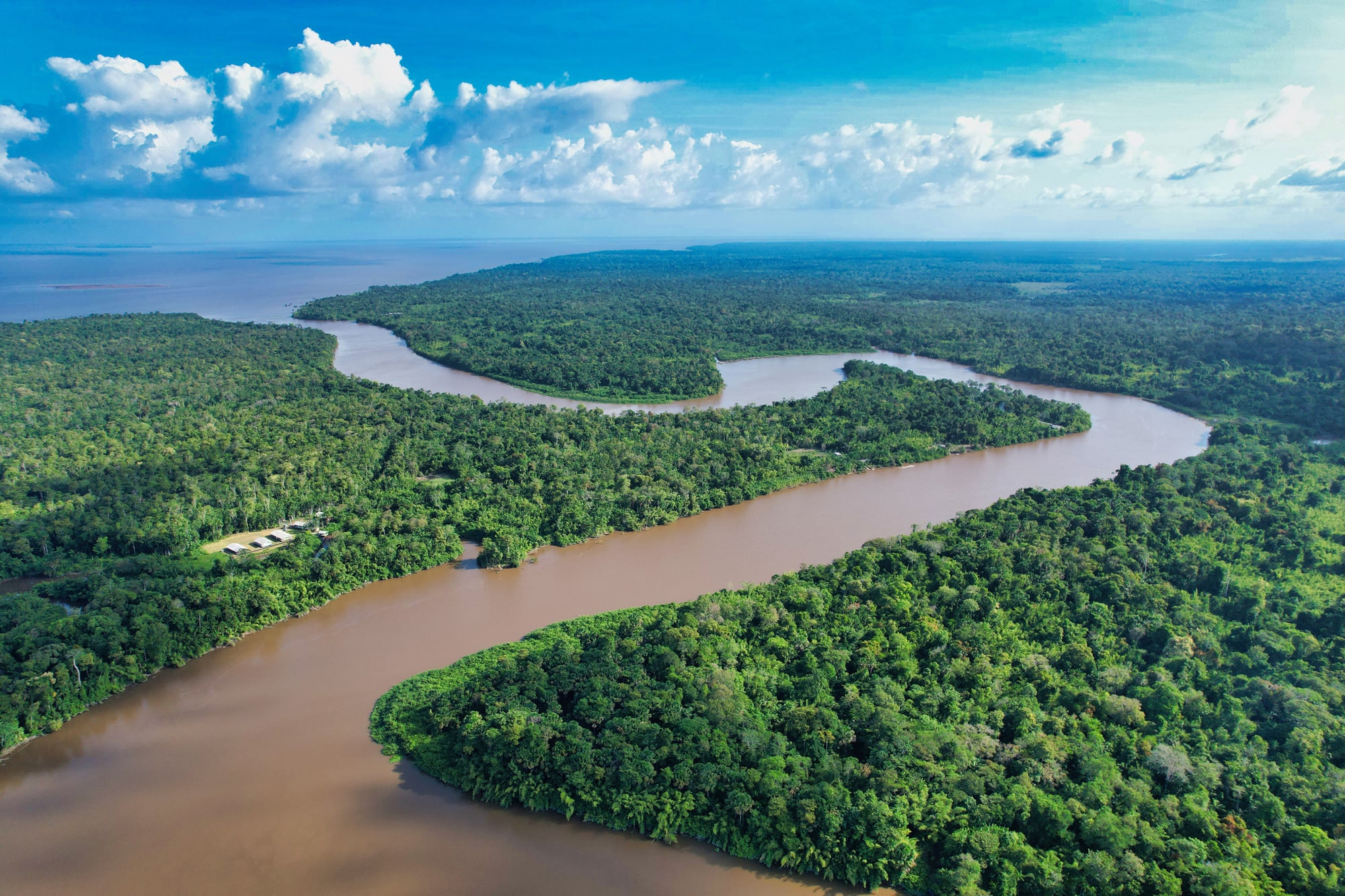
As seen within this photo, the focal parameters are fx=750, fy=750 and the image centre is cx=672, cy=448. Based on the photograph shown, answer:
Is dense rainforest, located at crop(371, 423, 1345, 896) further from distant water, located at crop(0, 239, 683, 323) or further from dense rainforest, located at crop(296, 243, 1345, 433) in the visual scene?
distant water, located at crop(0, 239, 683, 323)

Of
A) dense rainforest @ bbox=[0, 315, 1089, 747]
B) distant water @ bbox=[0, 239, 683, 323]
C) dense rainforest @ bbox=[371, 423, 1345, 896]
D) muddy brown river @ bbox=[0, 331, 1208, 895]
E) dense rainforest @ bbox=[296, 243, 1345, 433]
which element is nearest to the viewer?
dense rainforest @ bbox=[371, 423, 1345, 896]

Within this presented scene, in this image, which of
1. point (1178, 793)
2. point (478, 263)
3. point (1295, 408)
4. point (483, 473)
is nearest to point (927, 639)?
point (1178, 793)

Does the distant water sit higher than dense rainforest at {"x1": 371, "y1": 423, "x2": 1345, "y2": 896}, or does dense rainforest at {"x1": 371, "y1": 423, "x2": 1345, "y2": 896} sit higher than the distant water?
the distant water

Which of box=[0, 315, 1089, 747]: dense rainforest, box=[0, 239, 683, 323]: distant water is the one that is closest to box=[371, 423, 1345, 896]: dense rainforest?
box=[0, 315, 1089, 747]: dense rainforest

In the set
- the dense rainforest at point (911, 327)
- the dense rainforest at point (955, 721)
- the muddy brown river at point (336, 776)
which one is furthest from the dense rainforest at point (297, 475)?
the dense rainforest at point (911, 327)

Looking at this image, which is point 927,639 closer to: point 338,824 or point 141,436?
point 338,824

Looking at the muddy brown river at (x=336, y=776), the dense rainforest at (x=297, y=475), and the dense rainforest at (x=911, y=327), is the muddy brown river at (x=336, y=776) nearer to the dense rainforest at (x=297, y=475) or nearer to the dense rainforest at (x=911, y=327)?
the dense rainforest at (x=297, y=475)

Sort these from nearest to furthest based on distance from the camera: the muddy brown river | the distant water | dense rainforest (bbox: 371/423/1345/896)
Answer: dense rainforest (bbox: 371/423/1345/896) < the muddy brown river < the distant water

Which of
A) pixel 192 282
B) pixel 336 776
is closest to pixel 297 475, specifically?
pixel 336 776
